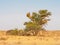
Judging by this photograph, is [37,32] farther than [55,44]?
Yes

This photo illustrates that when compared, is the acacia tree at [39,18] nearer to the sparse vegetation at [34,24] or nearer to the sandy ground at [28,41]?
the sparse vegetation at [34,24]

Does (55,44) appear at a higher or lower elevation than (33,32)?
lower

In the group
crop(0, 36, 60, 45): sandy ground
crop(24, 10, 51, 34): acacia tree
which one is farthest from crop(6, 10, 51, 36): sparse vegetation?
crop(0, 36, 60, 45): sandy ground

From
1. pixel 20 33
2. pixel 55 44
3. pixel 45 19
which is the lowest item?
pixel 55 44

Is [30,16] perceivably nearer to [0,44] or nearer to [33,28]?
[33,28]

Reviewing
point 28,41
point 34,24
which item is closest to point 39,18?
point 34,24

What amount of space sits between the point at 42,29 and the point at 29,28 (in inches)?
110

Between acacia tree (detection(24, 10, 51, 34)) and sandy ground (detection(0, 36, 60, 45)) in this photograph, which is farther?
acacia tree (detection(24, 10, 51, 34))

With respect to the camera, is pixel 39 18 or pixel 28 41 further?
pixel 39 18

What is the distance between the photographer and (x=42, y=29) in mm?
38312

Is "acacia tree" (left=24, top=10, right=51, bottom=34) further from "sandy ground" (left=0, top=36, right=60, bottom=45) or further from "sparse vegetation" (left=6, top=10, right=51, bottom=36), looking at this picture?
"sandy ground" (left=0, top=36, right=60, bottom=45)

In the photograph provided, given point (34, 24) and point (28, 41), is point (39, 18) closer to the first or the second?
point (34, 24)

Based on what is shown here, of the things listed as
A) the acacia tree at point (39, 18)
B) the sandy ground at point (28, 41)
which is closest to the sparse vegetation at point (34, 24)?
the acacia tree at point (39, 18)

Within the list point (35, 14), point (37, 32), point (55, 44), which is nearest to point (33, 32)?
point (37, 32)
